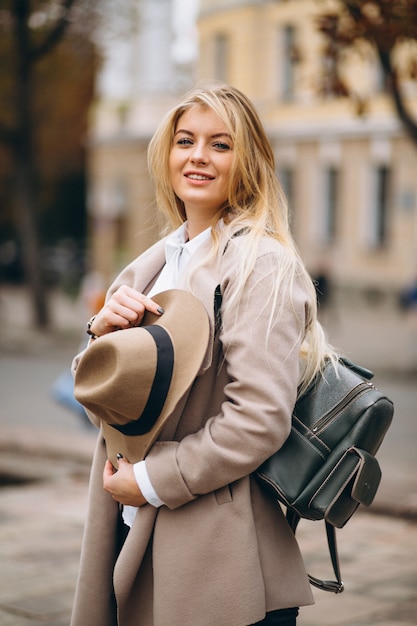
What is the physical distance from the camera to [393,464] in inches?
341

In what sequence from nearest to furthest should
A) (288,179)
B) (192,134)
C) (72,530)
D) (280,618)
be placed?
(280,618) < (192,134) < (72,530) < (288,179)

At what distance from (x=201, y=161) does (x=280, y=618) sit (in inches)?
48.0

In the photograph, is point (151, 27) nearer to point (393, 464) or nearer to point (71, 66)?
point (71, 66)

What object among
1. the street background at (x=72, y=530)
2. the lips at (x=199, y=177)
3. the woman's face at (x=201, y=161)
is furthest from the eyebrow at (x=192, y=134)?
the street background at (x=72, y=530)

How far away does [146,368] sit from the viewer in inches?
99.7

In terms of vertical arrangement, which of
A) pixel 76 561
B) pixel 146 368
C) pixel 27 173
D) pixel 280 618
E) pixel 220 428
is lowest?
pixel 27 173

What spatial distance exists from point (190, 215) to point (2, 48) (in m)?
22.2

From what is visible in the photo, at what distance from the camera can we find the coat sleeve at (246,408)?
101 inches

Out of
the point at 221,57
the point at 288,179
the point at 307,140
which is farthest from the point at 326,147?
the point at 221,57

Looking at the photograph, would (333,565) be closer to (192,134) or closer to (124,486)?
(124,486)

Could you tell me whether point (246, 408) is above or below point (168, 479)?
above

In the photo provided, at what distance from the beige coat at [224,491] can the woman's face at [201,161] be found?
0.20 meters

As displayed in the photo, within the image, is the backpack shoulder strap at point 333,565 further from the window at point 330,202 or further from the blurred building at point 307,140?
the window at point 330,202

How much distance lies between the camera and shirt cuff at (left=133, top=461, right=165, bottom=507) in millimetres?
2615
